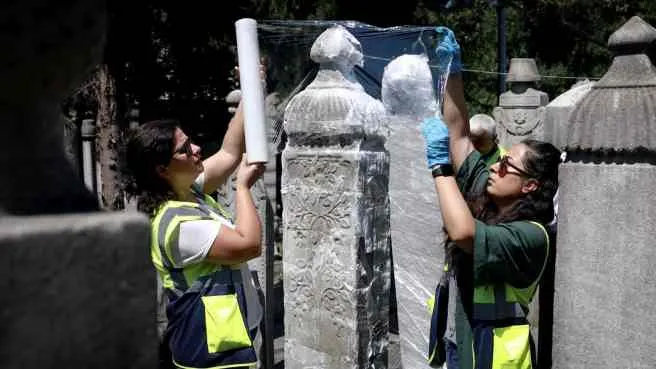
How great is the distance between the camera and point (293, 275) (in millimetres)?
4191

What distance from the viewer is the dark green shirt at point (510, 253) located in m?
2.45

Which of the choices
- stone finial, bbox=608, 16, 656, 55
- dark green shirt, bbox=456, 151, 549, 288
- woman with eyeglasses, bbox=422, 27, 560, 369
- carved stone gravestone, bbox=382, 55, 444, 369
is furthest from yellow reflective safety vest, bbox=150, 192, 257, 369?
carved stone gravestone, bbox=382, 55, 444, 369

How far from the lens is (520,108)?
7867 millimetres

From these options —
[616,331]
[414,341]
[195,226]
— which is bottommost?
[414,341]

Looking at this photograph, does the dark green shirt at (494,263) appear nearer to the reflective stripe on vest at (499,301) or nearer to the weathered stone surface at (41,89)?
the reflective stripe on vest at (499,301)

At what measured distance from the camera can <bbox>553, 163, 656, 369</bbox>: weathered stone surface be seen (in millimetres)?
2287

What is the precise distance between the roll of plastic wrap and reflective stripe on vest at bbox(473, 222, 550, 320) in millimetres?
958

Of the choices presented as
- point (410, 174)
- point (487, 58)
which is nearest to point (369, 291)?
point (410, 174)

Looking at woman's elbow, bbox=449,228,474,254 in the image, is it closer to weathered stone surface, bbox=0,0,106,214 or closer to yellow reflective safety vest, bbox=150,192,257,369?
yellow reflective safety vest, bbox=150,192,257,369

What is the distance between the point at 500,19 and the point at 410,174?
50.9ft

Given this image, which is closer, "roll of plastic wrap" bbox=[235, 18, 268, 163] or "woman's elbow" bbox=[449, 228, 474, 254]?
"roll of plastic wrap" bbox=[235, 18, 268, 163]

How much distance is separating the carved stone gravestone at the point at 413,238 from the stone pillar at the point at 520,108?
9.28 feet

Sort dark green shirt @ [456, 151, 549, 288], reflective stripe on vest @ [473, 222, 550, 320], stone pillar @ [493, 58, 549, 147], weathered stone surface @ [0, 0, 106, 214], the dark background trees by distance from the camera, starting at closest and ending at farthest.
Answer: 1. weathered stone surface @ [0, 0, 106, 214]
2. dark green shirt @ [456, 151, 549, 288]
3. reflective stripe on vest @ [473, 222, 550, 320]
4. stone pillar @ [493, 58, 549, 147]
5. the dark background trees

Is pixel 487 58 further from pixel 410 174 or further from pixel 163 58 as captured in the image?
pixel 410 174
